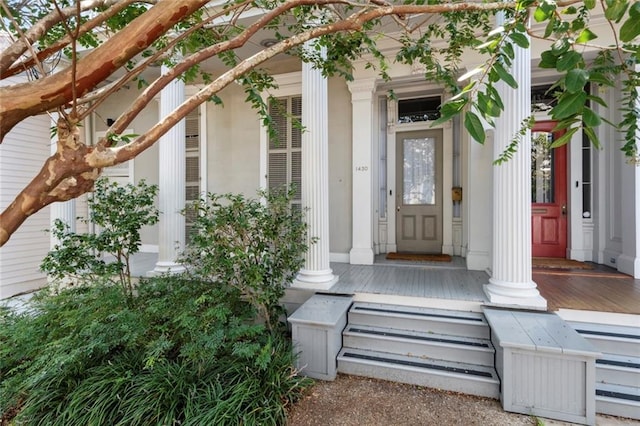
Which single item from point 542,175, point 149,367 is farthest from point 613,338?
point 149,367

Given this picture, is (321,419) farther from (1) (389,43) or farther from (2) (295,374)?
(1) (389,43)

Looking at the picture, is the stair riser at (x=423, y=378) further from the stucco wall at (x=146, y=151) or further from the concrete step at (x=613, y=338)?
the stucco wall at (x=146, y=151)

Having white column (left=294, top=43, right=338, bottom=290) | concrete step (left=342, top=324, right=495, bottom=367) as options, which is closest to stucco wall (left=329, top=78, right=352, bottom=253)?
white column (left=294, top=43, right=338, bottom=290)

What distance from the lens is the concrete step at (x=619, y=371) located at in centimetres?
228

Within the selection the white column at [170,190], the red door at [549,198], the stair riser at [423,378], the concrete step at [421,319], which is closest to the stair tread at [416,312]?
the concrete step at [421,319]

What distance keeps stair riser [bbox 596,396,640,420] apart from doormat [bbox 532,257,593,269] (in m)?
2.53

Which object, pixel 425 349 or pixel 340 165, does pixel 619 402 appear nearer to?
pixel 425 349

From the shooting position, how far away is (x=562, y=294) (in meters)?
3.18

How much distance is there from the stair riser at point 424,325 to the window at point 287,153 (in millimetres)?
2642

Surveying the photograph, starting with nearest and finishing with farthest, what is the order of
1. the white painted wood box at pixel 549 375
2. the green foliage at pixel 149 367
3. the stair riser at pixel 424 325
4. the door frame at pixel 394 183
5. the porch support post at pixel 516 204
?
the white painted wood box at pixel 549 375, the green foliage at pixel 149 367, the stair riser at pixel 424 325, the porch support post at pixel 516 204, the door frame at pixel 394 183

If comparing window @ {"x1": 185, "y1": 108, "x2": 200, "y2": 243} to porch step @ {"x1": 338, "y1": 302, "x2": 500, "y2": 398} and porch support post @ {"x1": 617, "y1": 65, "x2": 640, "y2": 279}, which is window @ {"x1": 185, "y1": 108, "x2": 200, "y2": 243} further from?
porch support post @ {"x1": 617, "y1": 65, "x2": 640, "y2": 279}

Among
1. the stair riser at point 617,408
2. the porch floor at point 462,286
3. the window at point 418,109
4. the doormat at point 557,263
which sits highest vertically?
the window at point 418,109

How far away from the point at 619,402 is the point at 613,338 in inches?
22.5

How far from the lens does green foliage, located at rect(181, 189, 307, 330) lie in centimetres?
286
